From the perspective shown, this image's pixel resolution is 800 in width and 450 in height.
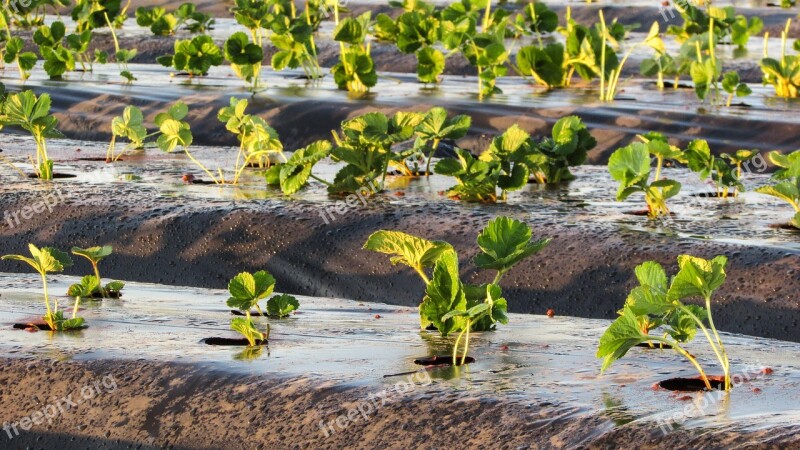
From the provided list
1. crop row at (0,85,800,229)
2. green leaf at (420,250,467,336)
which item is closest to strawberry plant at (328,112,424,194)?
crop row at (0,85,800,229)

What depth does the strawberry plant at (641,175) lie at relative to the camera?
375 centimetres

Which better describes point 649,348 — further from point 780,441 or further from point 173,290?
point 173,290

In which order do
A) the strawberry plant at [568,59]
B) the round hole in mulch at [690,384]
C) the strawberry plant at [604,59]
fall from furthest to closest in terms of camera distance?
1. the strawberry plant at [568,59]
2. the strawberry plant at [604,59]
3. the round hole in mulch at [690,384]

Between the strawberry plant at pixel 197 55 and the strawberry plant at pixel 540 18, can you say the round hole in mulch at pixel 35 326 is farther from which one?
the strawberry plant at pixel 540 18

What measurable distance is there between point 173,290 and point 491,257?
1180 millimetres

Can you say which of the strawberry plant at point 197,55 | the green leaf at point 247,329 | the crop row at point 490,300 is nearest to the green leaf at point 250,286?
the crop row at point 490,300

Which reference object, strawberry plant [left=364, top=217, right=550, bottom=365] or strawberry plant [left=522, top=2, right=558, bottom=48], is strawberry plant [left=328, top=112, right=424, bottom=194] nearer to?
strawberry plant [left=364, top=217, right=550, bottom=365]

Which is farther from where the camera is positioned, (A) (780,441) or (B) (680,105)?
(B) (680,105)

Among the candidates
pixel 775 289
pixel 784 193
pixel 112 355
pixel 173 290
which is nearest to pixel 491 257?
pixel 112 355

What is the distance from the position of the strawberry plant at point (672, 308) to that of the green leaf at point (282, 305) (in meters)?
0.87

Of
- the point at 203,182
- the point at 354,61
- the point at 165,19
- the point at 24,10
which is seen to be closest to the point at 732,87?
the point at 354,61

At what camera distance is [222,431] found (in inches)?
92.3

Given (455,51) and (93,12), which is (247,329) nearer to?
(455,51)

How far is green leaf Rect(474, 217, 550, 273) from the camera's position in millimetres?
2639
